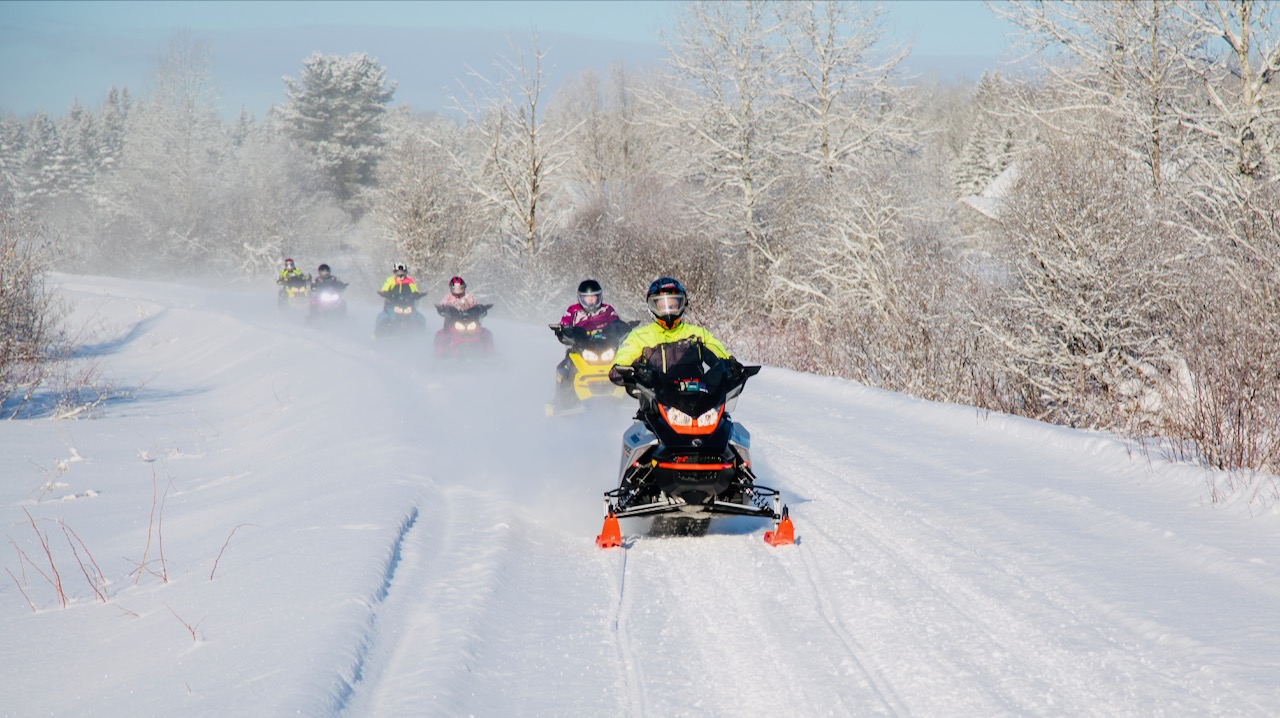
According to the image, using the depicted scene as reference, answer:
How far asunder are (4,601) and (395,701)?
3.84m

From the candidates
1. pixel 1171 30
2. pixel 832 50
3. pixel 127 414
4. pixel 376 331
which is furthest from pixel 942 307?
pixel 832 50

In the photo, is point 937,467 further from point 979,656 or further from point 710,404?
point 979,656

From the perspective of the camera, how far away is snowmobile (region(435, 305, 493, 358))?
16578 mm

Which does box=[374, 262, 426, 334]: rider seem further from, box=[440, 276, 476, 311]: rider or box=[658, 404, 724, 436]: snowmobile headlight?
box=[658, 404, 724, 436]: snowmobile headlight

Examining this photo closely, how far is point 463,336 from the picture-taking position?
16625 mm

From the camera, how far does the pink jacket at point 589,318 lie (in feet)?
40.4

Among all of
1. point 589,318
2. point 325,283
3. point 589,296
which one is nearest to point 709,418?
point 589,296

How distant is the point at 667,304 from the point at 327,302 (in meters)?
20.0

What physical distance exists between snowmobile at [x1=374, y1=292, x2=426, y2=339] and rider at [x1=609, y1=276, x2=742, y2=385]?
44.6 ft

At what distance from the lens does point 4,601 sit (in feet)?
20.6

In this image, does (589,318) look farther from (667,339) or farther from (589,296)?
(667,339)

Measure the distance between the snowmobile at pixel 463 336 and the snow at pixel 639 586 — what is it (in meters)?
5.29

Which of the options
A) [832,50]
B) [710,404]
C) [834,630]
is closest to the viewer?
[834,630]

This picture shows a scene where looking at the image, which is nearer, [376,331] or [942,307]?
[942,307]
